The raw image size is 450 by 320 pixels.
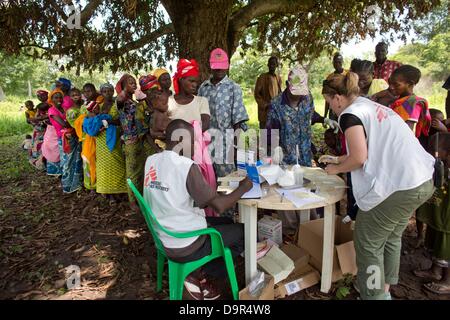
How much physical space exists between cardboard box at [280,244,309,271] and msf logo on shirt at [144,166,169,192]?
1.29m

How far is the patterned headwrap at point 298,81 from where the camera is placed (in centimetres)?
313

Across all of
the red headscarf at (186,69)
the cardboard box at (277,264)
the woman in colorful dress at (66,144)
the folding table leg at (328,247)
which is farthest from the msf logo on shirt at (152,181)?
the woman in colorful dress at (66,144)

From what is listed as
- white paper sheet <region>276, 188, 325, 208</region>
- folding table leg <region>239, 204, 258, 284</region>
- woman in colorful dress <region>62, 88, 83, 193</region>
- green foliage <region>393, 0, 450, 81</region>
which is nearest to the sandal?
white paper sheet <region>276, 188, 325, 208</region>

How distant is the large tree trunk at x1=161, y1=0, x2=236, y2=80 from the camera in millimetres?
4883

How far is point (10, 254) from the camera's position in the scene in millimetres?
3514

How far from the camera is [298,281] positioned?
8.82 feet

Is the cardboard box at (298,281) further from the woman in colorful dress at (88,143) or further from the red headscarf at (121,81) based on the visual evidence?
the woman in colorful dress at (88,143)

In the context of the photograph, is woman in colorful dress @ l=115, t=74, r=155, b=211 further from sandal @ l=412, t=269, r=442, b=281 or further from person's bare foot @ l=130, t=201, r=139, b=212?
sandal @ l=412, t=269, r=442, b=281

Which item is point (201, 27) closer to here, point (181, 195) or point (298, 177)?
point (298, 177)

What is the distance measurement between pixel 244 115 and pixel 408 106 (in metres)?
1.55

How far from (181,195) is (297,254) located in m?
1.23

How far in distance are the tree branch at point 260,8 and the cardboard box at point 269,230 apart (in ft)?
11.7
